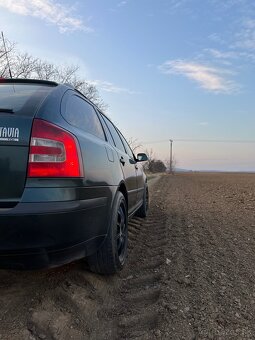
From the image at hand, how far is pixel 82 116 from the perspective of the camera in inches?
144

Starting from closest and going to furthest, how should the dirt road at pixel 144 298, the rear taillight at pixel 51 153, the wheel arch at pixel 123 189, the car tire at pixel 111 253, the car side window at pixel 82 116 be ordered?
the rear taillight at pixel 51 153 → the dirt road at pixel 144 298 → the car side window at pixel 82 116 → the car tire at pixel 111 253 → the wheel arch at pixel 123 189

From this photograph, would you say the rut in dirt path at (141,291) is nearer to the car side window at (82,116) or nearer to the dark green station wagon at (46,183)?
the dark green station wagon at (46,183)

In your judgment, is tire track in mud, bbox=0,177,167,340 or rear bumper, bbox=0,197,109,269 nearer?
rear bumper, bbox=0,197,109,269

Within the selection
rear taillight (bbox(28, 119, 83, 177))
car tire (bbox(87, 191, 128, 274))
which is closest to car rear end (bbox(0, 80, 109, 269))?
rear taillight (bbox(28, 119, 83, 177))

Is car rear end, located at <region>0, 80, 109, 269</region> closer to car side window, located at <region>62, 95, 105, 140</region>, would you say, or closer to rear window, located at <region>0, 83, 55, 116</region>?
rear window, located at <region>0, 83, 55, 116</region>

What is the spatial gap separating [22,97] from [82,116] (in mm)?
656

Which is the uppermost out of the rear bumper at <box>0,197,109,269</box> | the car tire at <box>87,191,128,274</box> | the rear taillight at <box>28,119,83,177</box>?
the rear taillight at <box>28,119,83,177</box>

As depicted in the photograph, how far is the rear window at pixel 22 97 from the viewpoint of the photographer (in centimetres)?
291

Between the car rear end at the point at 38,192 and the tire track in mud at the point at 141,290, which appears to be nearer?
the car rear end at the point at 38,192

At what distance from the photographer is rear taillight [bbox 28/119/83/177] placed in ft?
8.98

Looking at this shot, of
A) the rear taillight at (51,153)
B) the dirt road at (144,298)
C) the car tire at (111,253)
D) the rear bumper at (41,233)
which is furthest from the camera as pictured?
the car tire at (111,253)

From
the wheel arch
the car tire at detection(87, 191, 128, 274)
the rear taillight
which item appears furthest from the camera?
the wheel arch

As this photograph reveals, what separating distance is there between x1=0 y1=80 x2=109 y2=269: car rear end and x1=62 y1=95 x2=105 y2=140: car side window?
325 mm

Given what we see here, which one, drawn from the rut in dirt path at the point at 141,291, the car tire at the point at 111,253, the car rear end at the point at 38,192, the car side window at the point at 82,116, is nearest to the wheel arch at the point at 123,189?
the car tire at the point at 111,253
